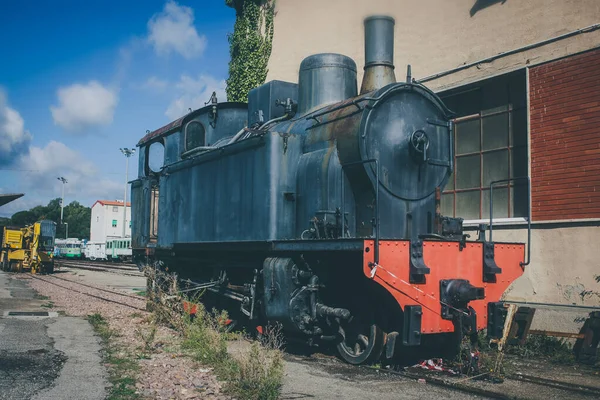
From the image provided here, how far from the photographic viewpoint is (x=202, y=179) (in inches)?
366

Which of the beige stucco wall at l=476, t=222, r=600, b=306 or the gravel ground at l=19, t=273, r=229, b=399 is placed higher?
the beige stucco wall at l=476, t=222, r=600, b=306

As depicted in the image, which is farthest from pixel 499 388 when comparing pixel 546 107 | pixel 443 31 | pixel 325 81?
pixel 443 31

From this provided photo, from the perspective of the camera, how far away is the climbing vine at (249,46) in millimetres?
15953

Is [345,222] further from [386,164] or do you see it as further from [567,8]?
[567,8]

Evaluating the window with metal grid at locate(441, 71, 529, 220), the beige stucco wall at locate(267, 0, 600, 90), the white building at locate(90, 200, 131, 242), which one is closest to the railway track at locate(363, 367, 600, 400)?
the window with metal grid at locate(441, 71, 529, 220)

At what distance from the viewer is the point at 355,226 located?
23.1 feet

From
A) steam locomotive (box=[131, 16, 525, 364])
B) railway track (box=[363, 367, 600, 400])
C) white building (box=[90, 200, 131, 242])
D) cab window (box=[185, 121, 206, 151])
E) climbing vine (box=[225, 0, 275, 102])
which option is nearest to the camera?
railway track (box=[363, 367, 600, 400])

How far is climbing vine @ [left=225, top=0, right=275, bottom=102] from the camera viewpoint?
15953 millimetres

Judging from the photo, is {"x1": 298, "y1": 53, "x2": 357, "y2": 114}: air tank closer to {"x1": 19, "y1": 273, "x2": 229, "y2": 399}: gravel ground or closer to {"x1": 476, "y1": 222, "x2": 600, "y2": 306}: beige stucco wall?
{"x1": 476, "y1": 222, "x2": 600, "y2": 306}: beige stucco wall

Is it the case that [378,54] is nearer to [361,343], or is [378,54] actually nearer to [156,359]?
[361,343]

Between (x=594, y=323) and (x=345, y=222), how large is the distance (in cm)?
362

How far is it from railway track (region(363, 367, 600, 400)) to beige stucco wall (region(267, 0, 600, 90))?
5.20 m

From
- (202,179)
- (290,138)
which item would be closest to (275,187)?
(290,138)

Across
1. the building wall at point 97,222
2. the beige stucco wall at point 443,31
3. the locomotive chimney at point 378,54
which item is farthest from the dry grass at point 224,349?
the building wall at point 97,222
